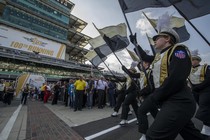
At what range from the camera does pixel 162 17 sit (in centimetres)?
259

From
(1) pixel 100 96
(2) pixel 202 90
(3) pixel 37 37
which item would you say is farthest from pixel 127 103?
(3) pixel 37 37

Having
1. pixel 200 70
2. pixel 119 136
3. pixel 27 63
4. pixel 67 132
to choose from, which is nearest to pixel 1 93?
pixel 67 132

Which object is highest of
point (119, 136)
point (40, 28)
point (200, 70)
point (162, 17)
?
point (40, 28)

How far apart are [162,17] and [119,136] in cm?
271

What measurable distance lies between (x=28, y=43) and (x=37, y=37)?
135 inches

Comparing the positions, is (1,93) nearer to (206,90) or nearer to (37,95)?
(37,95)

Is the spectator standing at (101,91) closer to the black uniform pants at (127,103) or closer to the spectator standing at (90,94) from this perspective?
the spectator standing at (90,94)

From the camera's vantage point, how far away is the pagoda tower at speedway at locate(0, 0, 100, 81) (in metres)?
39.6

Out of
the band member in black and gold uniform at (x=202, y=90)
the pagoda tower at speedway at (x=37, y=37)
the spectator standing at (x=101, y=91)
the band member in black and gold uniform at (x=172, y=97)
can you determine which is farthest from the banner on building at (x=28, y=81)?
Answer: the band member in black and gold uniform at (x=172, y=97)

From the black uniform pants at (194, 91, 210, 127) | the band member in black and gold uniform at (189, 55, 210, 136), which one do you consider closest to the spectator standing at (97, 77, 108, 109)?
the band member in black and gold uniform at (189, 55, 210, 136)

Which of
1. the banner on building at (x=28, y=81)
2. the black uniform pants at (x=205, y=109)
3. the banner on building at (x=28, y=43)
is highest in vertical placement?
the banner on building at (x=28, y=43)

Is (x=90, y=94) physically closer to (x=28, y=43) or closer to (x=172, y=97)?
(x=172, y=97)

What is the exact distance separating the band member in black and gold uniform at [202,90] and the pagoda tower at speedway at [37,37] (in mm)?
36918

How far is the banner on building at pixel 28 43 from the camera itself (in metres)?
40.9
